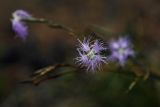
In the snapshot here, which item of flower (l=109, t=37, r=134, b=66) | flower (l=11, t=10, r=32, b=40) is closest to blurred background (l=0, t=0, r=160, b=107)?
flower (l=109, t=37, r=134, b=66)

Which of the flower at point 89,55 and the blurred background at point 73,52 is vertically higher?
the blurred background at point 73,52

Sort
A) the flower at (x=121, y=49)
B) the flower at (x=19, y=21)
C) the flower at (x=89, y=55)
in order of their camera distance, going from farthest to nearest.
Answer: the flower at (x=121, y=49), the flower at (x=19, y=21), the flower at (x=89, y=55)

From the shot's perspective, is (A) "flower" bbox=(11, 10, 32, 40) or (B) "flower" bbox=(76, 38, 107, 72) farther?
(A) "flower" bbox=(11, 10, 32, 40)

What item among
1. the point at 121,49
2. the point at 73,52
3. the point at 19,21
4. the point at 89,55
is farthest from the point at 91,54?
the point at 73,52

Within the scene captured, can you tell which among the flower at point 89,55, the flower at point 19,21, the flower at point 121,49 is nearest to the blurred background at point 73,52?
the flower at point 121,49

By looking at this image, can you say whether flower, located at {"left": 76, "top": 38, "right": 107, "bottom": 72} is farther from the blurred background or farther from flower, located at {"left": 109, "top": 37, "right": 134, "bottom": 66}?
the blurred background

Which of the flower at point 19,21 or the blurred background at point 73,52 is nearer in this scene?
the flower at point 19,21

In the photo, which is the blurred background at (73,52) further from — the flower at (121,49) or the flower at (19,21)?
the flower at (19,21)
